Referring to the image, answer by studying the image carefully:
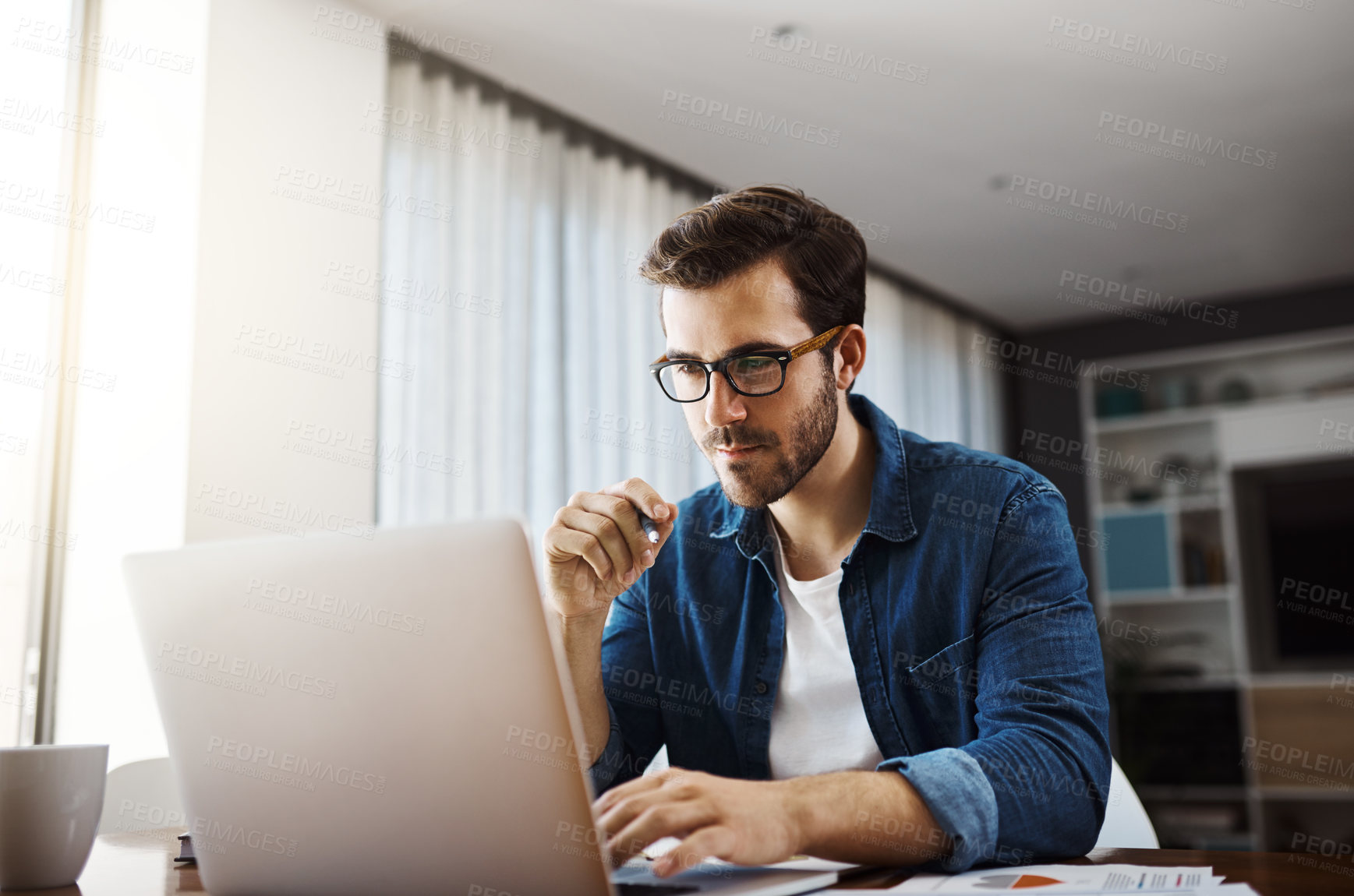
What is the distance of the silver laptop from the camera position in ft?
2.25

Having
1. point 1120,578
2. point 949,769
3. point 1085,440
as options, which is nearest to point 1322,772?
point 1120,578

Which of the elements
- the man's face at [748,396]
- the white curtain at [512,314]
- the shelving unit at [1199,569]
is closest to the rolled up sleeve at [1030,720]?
the man's face at [748,396]

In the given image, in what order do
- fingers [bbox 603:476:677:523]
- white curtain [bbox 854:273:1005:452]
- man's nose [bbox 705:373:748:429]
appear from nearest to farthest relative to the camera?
fingers [bbox 603:476:677:523] → man's nose [bbox 705:373:748:429] → white curtain [bbox 854:273:1005:452]

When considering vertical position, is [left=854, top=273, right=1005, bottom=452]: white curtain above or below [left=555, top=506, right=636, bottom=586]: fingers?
above

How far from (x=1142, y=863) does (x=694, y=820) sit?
43 centimetres

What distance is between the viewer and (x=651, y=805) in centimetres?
76

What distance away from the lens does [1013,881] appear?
2.77ft

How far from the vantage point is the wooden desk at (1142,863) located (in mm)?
830

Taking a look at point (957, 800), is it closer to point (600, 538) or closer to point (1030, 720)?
point (1030, 720)

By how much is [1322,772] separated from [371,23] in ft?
15.6

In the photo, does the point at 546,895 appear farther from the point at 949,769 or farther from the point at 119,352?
the point at 119,352

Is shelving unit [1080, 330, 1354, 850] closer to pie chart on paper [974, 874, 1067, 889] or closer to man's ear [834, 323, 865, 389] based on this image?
man's ear [834, 323, 865, 389]

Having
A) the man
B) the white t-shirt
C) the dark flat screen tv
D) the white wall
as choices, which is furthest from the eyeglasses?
the dark flat screen tv

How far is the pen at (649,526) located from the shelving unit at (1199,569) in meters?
4.45
